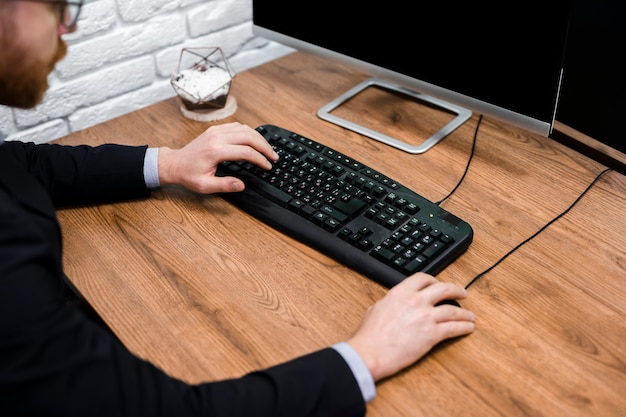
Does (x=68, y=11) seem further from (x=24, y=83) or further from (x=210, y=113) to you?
(x=210, y=113)

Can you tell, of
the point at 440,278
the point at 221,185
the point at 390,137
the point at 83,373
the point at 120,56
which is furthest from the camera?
the point at 120,56

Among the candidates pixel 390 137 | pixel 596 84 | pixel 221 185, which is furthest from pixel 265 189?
pixel 596 84

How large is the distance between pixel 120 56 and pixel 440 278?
34.9 inches

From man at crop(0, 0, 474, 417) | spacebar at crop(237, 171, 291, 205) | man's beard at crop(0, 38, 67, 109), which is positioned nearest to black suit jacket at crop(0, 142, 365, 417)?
man at crop(0, 0, 474, 417)

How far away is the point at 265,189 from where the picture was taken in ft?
3.40

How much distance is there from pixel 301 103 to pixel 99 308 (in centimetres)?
64

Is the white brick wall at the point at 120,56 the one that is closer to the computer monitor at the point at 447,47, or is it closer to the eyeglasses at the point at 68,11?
the computer monitor at the point at 447,47

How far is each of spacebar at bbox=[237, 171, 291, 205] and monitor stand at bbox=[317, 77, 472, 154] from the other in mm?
256

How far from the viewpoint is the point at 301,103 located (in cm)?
133

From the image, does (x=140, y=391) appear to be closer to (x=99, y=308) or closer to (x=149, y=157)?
(x=99, y=308)

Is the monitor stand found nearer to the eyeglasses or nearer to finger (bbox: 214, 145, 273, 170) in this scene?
finger (bbox: 214, 145, 273, 170)

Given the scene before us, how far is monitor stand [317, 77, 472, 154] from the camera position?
1171 mm

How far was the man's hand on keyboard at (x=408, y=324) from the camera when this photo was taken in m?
0.76

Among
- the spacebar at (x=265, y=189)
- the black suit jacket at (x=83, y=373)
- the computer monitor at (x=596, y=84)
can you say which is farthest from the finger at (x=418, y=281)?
the computer monitor at (x=596, y=84)
